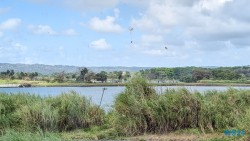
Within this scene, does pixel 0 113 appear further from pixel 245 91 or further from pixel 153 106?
pixel 245 91

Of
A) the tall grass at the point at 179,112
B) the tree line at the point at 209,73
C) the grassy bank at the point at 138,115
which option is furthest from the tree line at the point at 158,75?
the tall grass at the point at 179,112

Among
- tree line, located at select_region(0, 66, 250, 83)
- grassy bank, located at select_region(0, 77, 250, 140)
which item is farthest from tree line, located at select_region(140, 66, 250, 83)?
grassy bank, located at select_region(0, 77, 250, 140)

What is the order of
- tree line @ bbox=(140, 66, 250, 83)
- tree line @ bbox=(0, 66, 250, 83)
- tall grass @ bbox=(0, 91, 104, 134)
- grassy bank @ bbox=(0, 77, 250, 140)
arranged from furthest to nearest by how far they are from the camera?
1. tree line @ bbox=(140, 66, 250, 83)
2. tree line @ bbox=(0, 66, 250, 83)
3. tall grass @ bbox=(0, 91, 104, 134)
4. grassy bank @ bbox=(0, 77, 250, 140)

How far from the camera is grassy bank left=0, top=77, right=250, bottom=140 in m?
16.2

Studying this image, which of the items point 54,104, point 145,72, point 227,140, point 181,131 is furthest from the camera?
point 145,72

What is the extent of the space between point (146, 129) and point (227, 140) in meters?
3.82

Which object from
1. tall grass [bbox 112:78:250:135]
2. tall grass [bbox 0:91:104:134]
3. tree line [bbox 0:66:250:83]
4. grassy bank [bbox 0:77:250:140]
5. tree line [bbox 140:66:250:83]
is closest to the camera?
grassy bank [bbox 0:77:250:140]

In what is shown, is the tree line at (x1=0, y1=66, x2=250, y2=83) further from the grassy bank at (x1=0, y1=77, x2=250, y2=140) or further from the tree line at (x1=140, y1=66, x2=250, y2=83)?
the grassy bank at (x1=0, y1=77, x2=250, y2=140)

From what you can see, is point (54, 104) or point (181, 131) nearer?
point (181, 131)

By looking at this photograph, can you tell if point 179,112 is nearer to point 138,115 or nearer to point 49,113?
point 138,115

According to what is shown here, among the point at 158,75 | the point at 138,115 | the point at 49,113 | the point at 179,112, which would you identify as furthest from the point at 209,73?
the point at 49,113

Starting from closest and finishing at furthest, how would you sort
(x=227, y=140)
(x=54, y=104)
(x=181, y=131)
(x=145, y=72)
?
(x=227, y=140) < (x=181, y=131) < (x=54, y=104) < (x=145, y=72)

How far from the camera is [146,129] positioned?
16547mm

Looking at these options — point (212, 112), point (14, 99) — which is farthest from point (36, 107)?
point (212, 112)
